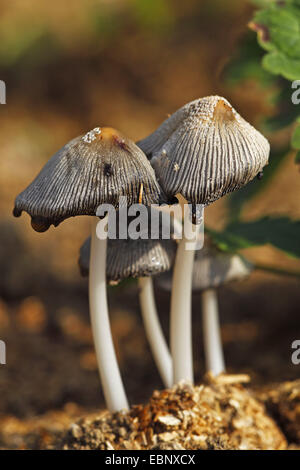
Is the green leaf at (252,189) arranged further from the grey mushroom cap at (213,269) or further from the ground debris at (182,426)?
the ground debris at (182,426)

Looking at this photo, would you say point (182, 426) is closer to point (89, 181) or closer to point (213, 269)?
point (213, 269)

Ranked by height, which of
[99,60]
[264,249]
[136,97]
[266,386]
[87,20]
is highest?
[87,20]

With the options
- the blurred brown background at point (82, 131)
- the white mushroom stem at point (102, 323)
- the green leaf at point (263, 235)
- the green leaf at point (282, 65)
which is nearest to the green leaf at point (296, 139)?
the green leaf at point (282, 65)

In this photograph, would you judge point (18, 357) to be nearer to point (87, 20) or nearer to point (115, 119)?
point (115, 119)

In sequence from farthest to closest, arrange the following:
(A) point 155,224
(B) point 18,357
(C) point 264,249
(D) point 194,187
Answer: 1. (C) point 264,249
2. (B) point 18,357
3. (A) point 155,224
4. (D) point 194,187

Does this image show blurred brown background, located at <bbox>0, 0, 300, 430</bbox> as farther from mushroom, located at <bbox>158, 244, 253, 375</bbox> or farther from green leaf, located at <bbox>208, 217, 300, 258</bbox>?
green leaf, located at <bbox>208, 217, 300, 258</bbox>

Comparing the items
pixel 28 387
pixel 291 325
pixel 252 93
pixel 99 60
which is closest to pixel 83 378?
pixel 28 387

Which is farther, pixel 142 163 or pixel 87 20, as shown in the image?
pixel 87 20

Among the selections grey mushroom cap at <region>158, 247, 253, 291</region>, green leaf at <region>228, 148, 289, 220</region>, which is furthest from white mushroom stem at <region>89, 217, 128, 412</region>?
green leaf at <region>228, 148, 289, 220</region>
